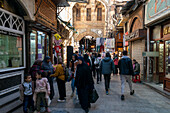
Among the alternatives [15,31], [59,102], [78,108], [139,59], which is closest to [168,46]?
[139,59]

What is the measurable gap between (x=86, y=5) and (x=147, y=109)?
2628 cm

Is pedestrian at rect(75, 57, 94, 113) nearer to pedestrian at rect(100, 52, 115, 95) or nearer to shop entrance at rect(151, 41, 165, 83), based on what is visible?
pedestrian at rect(100, 52, 115, 95)

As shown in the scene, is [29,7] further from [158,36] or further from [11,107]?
[158,36]

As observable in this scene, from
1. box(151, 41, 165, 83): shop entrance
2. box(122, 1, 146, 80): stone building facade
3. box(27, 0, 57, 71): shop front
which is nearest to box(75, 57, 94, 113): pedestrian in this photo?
box(27, 0, 57, 71): shop front

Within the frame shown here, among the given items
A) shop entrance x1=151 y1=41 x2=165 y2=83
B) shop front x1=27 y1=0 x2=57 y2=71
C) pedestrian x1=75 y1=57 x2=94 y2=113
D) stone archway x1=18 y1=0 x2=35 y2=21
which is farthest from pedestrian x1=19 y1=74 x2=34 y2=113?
shop entrance x1=151 y1=41 x2=165 y2=83

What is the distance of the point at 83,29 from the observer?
27.9m

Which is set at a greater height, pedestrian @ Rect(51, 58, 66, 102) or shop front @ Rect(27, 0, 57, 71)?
shop front @ Rect(27, 0, 57, 71)

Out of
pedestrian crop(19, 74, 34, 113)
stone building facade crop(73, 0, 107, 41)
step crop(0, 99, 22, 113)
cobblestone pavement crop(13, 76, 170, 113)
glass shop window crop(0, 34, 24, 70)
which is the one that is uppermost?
stone building facade crop(73, 0, 107, 41)

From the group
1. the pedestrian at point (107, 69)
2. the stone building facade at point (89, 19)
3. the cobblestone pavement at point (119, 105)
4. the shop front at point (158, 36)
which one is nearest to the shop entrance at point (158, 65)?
the shop front at point (158, 36)

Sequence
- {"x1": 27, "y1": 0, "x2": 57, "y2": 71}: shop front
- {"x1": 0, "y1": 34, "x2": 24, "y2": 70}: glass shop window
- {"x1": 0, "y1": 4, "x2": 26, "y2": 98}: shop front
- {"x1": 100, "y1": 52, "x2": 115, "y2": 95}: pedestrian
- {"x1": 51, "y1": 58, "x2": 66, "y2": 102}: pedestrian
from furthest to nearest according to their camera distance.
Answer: {"x1": 27, "y1": 0, "x2": 57, "y2": 71}: shop front, {"x1": 100, "y1": 52, "x2": 115, "y2": 95}: pedestrian, {"x1": 0, "y1": 34, "x2": 24, "y2": 70}: glass shop window, {"x1": 0, "y1": 4, "x2": 26, "y2": 98}: shop front, {"x1": 51, "y1": 58, "x2": 66, "y2": 102}: pedestrian

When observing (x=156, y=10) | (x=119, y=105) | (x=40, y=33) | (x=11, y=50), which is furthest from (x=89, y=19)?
(x=119, y=105)

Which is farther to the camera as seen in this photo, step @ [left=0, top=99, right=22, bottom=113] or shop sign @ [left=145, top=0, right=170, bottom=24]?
shop sign @ [left=145, top=0, right=170, bottom=24]

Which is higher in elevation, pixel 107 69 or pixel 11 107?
pixel 107 69

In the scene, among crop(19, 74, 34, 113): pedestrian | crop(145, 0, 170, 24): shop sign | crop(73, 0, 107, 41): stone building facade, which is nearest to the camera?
crop(19, 74, 34, 113): pedestrian
